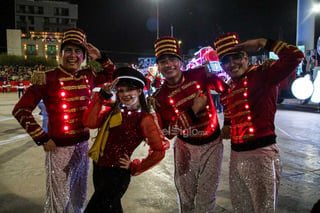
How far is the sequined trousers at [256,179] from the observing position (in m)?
2.43

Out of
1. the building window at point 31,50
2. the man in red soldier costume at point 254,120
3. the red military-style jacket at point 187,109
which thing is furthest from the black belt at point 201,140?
the building window at point 31,50

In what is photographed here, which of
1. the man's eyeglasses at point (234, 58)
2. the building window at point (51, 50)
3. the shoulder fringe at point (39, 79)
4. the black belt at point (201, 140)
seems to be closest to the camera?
the man's eyeglasses at point (234, 58)

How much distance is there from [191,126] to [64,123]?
48.3 inches

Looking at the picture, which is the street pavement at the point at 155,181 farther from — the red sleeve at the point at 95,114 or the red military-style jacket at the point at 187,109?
the red sleeve at the point at 95,114

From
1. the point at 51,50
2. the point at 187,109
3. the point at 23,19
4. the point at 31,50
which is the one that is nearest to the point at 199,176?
the point at 187,109

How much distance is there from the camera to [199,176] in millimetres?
2883

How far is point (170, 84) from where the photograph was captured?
10.1ft

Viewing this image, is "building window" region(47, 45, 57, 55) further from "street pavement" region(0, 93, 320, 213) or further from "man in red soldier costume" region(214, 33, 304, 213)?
"man in red soldier costume" region(214, 33, 304, 213)

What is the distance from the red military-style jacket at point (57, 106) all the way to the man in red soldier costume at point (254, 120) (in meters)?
1.46

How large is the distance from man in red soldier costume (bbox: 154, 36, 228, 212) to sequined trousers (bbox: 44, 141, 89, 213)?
0.93 meters

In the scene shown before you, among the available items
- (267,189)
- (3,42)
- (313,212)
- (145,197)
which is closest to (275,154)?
(267,189)

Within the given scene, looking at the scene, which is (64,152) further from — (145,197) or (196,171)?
(145,197)

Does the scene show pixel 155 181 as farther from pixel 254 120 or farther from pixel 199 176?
pixel 254 120

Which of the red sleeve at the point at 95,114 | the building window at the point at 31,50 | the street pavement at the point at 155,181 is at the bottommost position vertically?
the street pavement at the point at 155,181
